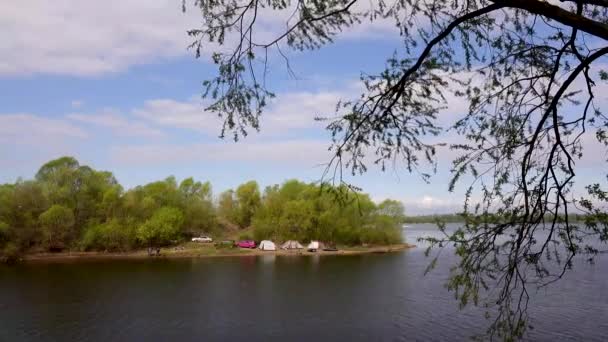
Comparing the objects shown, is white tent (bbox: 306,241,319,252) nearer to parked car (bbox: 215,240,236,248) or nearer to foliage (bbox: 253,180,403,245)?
foliage (bbox: 253,180,403,245)

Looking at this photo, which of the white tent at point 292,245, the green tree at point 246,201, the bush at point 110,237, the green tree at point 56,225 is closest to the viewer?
the green tree at point 56,225

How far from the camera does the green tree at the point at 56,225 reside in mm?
54000

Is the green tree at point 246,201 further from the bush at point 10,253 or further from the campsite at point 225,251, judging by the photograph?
the bush at point 10,253

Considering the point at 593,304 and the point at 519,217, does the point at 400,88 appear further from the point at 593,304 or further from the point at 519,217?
the point at 593,304

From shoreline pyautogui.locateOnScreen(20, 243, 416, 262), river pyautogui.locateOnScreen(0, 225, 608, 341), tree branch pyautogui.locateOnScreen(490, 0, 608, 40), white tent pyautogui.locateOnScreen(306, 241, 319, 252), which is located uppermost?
tree branch pyautogui.locateOnScreen(490, 0, 608, 40)

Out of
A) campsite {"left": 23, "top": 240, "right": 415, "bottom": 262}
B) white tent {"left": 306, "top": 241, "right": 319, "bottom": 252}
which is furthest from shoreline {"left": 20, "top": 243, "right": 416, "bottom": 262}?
white tent {"left": 306, "top": 241, "right": 319, "bottom": 252}

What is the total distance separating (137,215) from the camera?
6100 cm

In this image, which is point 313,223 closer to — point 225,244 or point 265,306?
point 225,244

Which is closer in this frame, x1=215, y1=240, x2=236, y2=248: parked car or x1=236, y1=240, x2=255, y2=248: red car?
x1=215, y1=240, x2=236, y2=248: parked car

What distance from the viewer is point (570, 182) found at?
3.87m

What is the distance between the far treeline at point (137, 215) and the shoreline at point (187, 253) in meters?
1.33

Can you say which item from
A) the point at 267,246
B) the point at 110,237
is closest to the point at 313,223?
the point at 267,246

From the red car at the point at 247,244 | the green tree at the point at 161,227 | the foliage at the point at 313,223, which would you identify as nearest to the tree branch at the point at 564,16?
the green tree at the point at 161,227

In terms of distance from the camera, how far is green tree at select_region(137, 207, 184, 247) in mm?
57778
